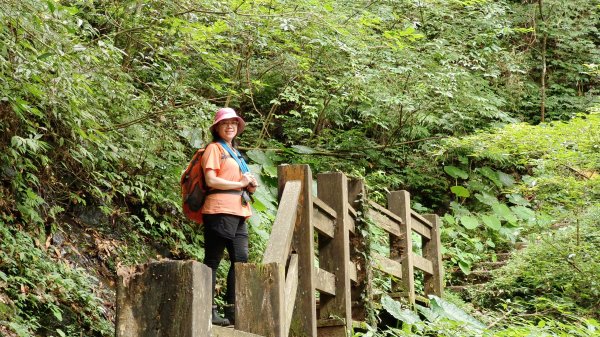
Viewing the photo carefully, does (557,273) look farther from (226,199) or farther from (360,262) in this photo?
(226,199)

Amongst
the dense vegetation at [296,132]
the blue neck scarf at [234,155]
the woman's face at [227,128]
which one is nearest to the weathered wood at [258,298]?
the blue neck scarf at [234,155]

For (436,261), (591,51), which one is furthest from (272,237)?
(591,51)

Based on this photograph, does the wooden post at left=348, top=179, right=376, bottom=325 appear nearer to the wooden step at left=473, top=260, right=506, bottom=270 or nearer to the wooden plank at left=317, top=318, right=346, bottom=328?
the wooden plank at left=317, top=318, right=346, bottom=328

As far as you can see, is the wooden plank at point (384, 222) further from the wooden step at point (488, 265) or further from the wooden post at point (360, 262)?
the wooden step at point (488, 265)

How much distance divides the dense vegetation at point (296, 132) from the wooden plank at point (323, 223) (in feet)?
3.67

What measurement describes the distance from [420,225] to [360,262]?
202 cm

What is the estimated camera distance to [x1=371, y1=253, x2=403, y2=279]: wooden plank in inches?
263

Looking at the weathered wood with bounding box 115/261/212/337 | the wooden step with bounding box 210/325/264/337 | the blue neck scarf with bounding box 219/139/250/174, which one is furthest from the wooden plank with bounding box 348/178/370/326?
the weathered wood with bounding box 115/261/212/337

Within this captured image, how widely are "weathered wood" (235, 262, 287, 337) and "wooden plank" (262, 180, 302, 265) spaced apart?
0.37 m

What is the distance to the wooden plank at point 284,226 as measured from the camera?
4.56 metres

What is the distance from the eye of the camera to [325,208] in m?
5.70

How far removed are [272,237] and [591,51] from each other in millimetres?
14074

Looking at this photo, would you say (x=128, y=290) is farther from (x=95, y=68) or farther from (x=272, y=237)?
(x=95, y=68)

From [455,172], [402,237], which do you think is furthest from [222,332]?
[455,172]
